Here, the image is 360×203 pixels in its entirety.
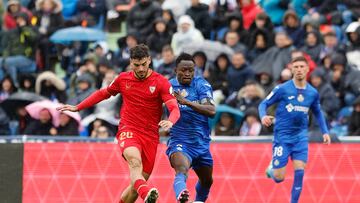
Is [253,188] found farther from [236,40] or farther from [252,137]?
[236,40]

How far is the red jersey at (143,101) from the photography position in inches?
Result: 683

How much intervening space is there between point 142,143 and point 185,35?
9107mm

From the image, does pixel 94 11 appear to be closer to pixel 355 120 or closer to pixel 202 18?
pixel 202 18

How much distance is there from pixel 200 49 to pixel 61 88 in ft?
8.96

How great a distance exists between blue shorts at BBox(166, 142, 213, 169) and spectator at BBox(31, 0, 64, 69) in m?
9.67

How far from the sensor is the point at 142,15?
27.3 metres

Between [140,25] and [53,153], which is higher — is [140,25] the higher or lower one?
the higher one

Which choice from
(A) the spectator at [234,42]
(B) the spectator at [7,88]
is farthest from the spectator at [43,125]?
(A) the spectator at [234,42]

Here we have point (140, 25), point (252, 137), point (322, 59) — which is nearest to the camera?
point (252, 137)

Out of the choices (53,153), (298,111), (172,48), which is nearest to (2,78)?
(172,48)

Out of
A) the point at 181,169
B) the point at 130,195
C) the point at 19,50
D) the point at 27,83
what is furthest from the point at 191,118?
the point at 19,50

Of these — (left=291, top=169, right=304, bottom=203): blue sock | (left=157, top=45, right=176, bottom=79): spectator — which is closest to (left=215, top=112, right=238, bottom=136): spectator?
(left=157, top=45, right=176, bottom=79): spectator

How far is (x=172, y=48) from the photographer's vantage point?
26203 mm

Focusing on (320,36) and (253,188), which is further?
(320,36)
